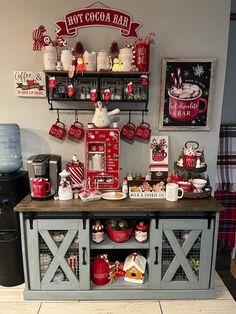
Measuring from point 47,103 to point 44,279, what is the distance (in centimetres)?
136

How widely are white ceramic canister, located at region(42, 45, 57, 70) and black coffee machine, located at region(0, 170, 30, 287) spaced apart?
2.76 feet

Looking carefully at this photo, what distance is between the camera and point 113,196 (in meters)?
1.95

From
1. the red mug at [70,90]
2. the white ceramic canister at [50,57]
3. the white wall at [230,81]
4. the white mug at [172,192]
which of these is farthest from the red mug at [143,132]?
the white wall at [230,81]

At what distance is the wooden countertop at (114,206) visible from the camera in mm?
1774

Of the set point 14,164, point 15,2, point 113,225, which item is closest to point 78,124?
point 14,164

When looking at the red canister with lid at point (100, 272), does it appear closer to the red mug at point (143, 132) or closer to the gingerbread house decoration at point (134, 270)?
the gingerbread house decoration at point (134, 270)

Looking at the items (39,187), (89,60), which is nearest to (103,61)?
(89,60)

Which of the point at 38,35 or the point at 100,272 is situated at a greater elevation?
the point at 38,35

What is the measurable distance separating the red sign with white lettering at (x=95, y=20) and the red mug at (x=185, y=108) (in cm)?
64

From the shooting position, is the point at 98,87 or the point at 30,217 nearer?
the point at 30,217

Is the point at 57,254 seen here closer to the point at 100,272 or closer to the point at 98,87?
the point at 100,272

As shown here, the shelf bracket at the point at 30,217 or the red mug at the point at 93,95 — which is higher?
the red mug at the point at 93,95

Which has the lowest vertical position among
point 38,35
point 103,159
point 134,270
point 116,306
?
point 116,306

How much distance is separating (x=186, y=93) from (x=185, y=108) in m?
0.12
